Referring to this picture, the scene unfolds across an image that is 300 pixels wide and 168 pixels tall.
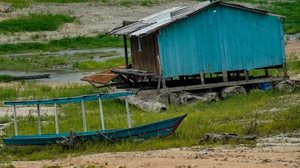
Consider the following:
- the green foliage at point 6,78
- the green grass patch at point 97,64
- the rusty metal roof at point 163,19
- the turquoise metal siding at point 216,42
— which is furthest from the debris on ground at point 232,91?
the green grass patch at point 97,64

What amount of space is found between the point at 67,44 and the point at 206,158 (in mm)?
43079

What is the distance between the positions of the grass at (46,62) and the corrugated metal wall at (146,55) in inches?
524

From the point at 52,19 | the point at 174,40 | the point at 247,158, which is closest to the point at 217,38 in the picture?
the point at 174,40

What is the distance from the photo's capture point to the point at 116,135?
21.0m

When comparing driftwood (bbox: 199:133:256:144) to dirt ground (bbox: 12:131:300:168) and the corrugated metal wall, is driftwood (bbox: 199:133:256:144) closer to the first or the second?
dirt ground (bbox: 12:131:300:168)

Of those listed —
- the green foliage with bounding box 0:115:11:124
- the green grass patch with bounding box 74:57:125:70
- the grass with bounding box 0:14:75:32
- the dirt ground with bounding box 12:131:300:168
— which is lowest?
the dirt ground with bounding box 12:131:300:168

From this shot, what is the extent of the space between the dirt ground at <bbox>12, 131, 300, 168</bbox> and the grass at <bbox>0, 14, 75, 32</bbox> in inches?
1803

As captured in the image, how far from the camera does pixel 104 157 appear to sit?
768 inches

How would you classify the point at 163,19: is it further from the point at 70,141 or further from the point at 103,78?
the point at 70,141

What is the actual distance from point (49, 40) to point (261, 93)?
34.5 metres

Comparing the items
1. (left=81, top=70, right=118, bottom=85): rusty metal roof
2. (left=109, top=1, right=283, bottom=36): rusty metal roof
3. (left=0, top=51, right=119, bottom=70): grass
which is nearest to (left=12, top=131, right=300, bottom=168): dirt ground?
(left=109, top=1, right=283, bottom=36): rusty metal roof

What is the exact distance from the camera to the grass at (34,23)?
64.6m

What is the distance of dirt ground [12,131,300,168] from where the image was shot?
17.3 meters

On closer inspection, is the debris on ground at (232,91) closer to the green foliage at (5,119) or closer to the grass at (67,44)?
the green foliage at (5,119)
